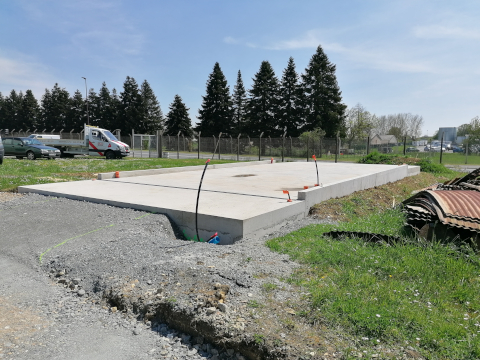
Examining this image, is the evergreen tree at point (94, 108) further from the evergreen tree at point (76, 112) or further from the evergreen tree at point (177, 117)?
the evergreen tree at point (177, 117)

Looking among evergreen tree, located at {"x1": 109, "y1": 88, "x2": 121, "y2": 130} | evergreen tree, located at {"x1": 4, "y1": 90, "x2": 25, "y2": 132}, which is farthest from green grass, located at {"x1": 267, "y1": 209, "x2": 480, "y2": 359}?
evergreen tree, located at {"x1": 4, "y1": 90, "x2": 25, "y2": 132}

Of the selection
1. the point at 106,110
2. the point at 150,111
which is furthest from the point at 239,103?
the point at 106,110

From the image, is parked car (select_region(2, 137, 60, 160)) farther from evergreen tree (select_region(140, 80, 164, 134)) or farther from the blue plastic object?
evergreen tree (select_region(140, 80, 164, 134))

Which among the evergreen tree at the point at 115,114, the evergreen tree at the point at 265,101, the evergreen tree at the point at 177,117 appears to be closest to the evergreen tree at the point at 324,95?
the evergreen tree at the point at 265,101

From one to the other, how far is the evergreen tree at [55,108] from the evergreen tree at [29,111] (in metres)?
1.93

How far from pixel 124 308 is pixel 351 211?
18.8 feet

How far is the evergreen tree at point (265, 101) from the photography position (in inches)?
2095

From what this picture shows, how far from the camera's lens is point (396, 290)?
12.6 ft

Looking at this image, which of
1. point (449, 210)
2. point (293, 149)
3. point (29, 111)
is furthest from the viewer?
point (29, 111)

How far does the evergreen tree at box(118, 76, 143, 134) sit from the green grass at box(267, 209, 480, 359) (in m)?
65.4

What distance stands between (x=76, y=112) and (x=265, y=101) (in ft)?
148

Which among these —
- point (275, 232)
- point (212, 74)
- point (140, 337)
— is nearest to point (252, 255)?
point (275, 232)

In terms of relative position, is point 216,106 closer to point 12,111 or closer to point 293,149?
point 293,149

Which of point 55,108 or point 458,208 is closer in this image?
point 458,208
